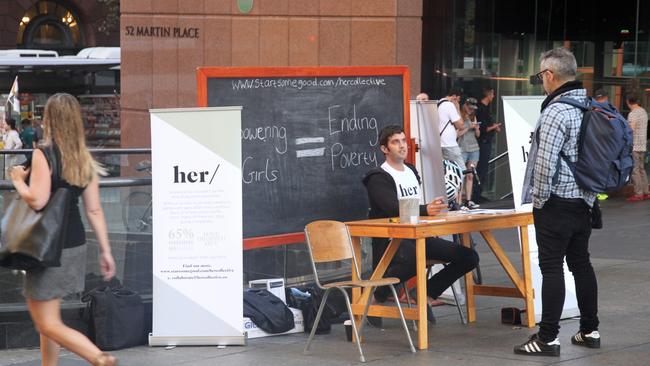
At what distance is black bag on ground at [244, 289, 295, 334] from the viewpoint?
873cm

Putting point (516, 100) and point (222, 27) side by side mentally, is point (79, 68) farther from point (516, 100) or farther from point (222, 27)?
point (516, 100)

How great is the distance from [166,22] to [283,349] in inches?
469

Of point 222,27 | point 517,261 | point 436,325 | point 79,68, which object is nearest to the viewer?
point 436,325

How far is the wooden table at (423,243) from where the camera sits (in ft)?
26.4

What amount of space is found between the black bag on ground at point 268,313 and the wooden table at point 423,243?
582 mm

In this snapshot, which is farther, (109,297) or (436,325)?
(436,325)

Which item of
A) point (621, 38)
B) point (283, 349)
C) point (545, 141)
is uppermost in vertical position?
point (621, 38)

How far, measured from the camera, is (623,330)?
343 inches

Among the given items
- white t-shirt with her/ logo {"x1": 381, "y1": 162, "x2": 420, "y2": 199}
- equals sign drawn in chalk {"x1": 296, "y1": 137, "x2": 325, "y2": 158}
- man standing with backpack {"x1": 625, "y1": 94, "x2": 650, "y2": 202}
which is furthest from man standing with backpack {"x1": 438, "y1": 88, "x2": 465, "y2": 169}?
white t-shirt with her/ logo {"x1": 381, "y1": 162, "x2": 420, "y2": 199}

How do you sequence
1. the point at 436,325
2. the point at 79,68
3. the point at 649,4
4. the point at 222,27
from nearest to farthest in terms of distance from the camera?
the point at 436,325 < the point at 222,27 < the point at 649,4 < the point at 79,68

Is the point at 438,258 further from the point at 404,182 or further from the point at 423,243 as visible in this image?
the point at 423,243

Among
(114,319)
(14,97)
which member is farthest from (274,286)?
(14,97)

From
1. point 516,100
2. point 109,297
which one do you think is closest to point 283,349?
point 109,297

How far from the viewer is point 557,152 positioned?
7.58 m
